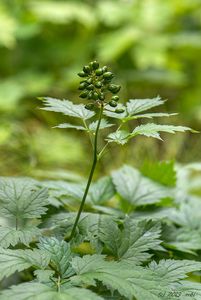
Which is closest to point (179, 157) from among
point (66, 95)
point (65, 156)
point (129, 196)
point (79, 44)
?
point (65, 156)

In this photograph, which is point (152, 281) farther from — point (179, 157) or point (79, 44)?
point (79, 44)

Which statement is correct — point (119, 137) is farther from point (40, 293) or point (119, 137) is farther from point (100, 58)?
point (100, 58)

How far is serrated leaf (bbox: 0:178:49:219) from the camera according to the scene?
2.46 ft

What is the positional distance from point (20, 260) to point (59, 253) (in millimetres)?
66

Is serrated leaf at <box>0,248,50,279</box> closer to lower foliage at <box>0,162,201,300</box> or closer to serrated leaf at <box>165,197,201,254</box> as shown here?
lower foliage at <box>0,162,201,300</box>

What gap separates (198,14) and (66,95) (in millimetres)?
1292

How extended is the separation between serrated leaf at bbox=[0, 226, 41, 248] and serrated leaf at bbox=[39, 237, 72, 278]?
2 cm

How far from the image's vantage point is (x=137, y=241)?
750 millimetres

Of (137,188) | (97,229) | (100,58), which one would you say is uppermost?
(100,58)

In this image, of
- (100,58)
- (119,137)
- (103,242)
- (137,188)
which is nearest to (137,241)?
(103,242)

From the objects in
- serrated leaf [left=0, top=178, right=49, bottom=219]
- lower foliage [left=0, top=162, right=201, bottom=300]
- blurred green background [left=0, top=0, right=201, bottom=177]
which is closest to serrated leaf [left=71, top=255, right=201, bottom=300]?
lower foliage [left=0, top=162, right=201, bottom=300]

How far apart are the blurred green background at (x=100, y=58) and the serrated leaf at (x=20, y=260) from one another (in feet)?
7.24

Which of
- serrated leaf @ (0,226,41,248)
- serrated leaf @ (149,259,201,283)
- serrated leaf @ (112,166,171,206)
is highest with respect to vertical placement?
serrated leaf @ (112,166,171,206)

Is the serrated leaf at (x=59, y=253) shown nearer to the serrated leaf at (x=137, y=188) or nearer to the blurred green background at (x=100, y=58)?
Result: the serrated leaf at (x=137, y=188)
